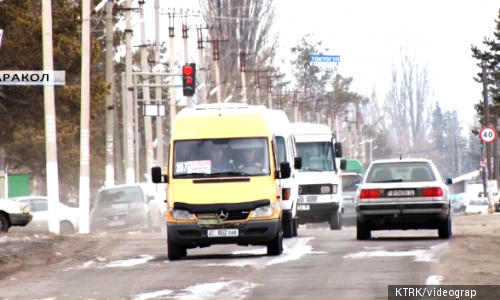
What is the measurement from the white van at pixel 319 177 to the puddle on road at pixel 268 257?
9113 mm

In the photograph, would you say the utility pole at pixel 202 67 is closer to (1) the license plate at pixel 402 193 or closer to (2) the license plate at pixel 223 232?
(1) the license plate at pixel 402 193

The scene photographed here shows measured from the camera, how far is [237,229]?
20.7 meters

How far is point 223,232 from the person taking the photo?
20.7 metres

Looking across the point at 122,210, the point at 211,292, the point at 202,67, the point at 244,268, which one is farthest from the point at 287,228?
the point at 202,67

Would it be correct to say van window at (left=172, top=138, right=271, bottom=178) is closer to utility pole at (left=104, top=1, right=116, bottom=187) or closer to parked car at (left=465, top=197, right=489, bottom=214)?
utility pole at (left=104, top=1, right=116, bottom=187)

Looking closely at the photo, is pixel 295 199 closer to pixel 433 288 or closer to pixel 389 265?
pixel 389 265

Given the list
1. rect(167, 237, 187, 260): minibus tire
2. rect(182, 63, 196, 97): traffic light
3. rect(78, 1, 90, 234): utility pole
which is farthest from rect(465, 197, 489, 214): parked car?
rect(167, 237, 187, 260): minibus tire

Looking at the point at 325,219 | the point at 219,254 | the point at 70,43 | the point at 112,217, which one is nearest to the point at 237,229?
the point at 219,254

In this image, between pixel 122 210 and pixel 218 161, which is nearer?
pixel 218 161

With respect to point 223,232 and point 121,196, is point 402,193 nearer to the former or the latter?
point 223,232

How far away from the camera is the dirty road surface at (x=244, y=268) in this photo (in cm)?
1546

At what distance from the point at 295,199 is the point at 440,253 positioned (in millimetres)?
7992

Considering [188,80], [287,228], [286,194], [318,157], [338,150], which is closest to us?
[286,194]

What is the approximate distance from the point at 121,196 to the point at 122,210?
1.64ft
